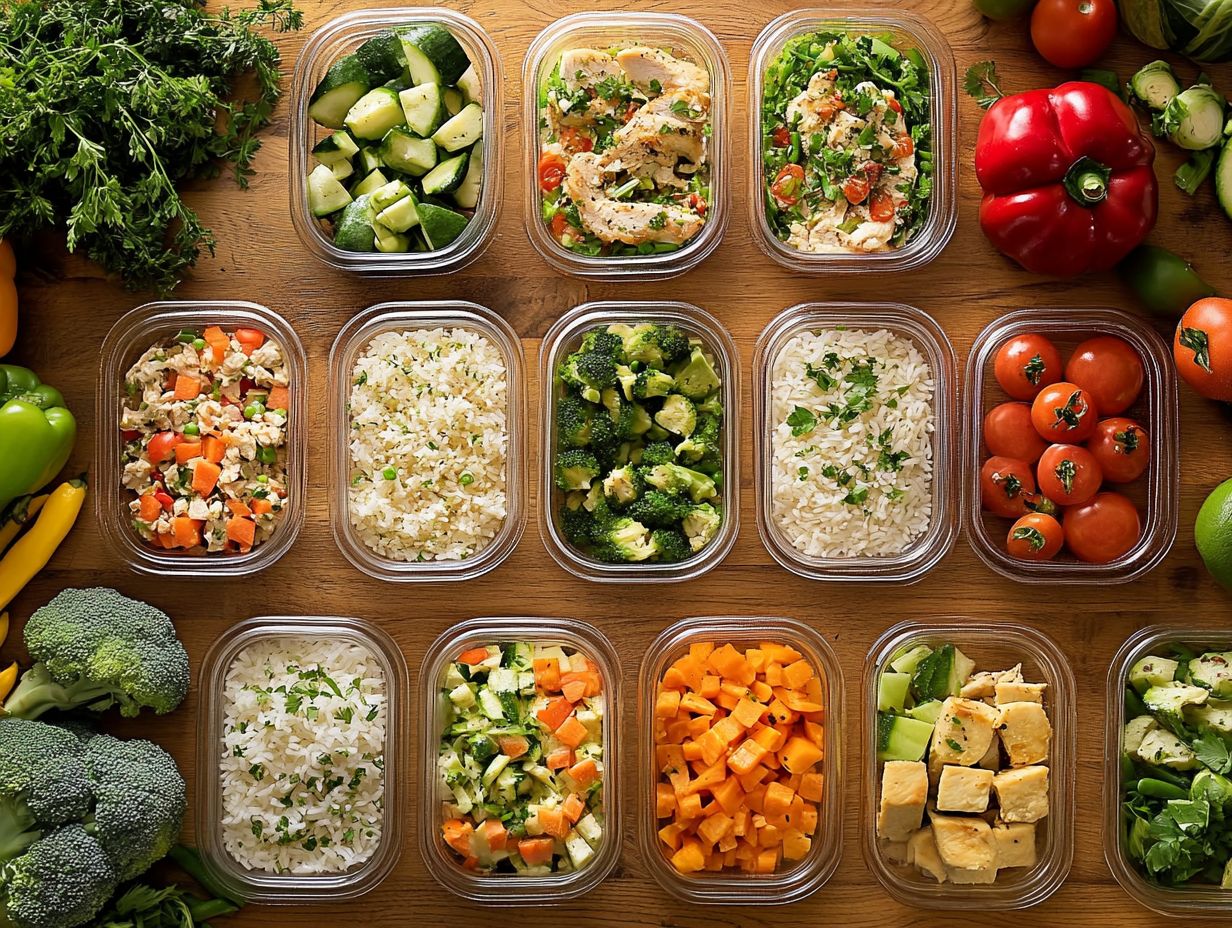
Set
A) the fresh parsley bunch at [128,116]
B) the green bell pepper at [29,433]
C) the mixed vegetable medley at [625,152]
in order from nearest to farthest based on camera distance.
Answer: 1. the fresh parsley bunch at [128,116]
2. the green bell pepper at [29,433]
3. the mixed vegetable medley at [625,152]

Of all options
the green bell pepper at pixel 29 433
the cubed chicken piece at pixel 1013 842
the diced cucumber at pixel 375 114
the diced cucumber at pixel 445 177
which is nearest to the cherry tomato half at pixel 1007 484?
the cubed chicken piece at pixel 1013 842

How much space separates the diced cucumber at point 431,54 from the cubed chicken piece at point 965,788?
204 cm

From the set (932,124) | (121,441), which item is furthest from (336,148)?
(932,124)

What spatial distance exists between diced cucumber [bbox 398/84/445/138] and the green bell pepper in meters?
1.10

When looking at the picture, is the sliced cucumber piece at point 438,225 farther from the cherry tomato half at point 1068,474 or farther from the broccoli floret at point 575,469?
→ the cherry tomato half at point 1068,474

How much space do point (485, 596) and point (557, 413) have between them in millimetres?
490

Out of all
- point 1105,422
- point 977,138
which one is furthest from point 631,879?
point 977,138

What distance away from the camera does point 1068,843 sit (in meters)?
2.55

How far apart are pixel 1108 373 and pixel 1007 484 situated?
357mm

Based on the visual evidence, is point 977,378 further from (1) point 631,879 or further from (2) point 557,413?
(1) point 631,879

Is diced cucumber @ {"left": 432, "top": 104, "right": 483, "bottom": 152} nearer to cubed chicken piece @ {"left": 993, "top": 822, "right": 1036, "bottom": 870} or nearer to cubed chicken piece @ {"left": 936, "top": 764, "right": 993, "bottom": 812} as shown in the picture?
cubed chicken piece @ {"left": 936, "top": 764, "right": 993, "bottom": 812}

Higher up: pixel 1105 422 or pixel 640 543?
pixel 1105 422

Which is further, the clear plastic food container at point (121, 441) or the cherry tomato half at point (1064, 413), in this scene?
the clear plastic food container at point (121, 441)

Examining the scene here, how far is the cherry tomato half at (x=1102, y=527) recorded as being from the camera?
2.49m
